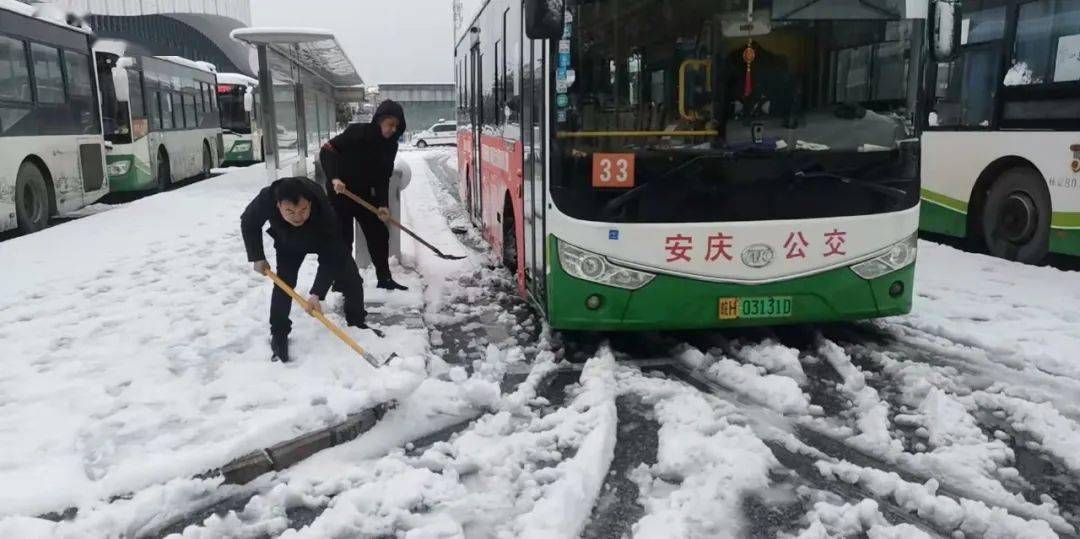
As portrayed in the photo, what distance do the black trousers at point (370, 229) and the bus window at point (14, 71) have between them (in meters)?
6.59

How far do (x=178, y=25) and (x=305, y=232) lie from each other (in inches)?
2339

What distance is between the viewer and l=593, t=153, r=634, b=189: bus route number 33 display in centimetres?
514

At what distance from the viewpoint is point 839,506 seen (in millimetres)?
3562

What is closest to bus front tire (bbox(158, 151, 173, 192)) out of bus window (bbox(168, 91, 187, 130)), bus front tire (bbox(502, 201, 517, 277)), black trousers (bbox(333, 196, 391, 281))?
bus window (bbox(168, 91, 187, 130))

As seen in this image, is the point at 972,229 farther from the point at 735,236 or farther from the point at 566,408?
the point at 566,408

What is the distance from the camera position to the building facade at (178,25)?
53500 millimetres

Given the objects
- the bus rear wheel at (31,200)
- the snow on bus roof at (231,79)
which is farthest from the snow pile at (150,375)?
the snow on bus roof at (231,79)

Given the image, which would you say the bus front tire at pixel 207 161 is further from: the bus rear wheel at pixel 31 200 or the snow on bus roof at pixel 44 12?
the bus rear wheel at pixel 31 200

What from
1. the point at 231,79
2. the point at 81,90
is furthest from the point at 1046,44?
the point at 231,79

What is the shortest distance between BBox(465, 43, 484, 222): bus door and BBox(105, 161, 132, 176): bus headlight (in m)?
8.62

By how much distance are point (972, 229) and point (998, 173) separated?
2.41 ft

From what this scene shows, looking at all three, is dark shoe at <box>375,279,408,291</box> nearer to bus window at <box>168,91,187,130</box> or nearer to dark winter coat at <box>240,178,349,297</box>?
dark winter coat at <box>240,178,349,297</box>

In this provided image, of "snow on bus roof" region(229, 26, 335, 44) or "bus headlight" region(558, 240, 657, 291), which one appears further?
"snow on bus roof" region(229, 26, 335, 44)

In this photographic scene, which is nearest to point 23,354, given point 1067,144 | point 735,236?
point 735,236
